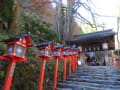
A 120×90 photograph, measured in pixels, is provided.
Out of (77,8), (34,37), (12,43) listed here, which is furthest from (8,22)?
(77,8)

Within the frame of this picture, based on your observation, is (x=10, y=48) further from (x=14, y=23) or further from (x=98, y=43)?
(x=98, y=43)

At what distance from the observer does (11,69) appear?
278 centimetres

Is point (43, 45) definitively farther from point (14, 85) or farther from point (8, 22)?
point (8, 22)

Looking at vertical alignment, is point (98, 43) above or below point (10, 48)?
above

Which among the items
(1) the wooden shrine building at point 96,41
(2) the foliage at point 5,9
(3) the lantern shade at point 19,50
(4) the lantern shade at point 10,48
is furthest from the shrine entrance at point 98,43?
(4) the lantern shade at point 10,48

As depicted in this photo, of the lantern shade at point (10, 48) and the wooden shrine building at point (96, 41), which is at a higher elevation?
the wooden shrine building at point (96, 41)

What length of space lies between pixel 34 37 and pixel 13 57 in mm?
5798

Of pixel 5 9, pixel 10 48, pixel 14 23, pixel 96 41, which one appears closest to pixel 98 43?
pixel 96 41

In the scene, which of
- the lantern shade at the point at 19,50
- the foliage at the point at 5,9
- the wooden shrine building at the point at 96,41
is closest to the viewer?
the lantern shade at the point at 19,50

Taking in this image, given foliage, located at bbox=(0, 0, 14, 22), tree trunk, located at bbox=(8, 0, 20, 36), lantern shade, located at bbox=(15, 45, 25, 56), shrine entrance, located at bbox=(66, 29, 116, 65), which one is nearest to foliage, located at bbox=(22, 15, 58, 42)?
shrine entrance, located at bbox=(66, 29, 116, 65)

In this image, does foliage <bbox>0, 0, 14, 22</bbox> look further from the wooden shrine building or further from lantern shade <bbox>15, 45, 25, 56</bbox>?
the wooden shrine building

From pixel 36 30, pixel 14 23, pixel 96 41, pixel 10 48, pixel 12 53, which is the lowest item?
pixel 12 53

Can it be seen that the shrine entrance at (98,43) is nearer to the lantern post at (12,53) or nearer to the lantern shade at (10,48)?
the lantern post at (12,53)

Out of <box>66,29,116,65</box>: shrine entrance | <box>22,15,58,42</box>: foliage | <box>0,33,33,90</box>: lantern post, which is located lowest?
<box>0,33,33,90</box>: lantern post
